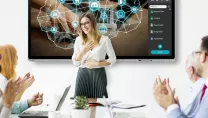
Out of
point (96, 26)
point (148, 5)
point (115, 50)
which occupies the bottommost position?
point (115, 50)

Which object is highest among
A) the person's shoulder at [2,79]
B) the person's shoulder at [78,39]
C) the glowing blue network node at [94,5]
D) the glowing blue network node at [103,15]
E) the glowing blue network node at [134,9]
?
the glowing blue network node at [94,5]

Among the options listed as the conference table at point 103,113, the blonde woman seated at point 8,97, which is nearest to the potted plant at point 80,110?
the conference table at point 103,113

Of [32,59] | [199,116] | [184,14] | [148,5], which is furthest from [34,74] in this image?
[199,116]

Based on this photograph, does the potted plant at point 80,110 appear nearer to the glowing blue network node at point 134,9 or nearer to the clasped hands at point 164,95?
the clasped hands at point 164,95

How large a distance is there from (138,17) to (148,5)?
6.1 inches

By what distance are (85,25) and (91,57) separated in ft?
1.07

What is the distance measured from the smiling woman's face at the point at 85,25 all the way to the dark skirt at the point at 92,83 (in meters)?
0.39

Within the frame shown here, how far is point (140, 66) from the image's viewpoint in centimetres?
329

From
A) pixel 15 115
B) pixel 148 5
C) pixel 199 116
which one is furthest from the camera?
pixel 148 5

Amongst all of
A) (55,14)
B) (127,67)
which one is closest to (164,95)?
(127,67)

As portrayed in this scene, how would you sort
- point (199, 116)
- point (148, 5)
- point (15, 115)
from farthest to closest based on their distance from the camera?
point (148, 5), point (15, 115), point (199, 116)

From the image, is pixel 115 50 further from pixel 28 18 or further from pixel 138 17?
pixel 28 18

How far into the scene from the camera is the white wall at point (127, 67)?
3254mm

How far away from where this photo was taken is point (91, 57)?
326 centimetres
